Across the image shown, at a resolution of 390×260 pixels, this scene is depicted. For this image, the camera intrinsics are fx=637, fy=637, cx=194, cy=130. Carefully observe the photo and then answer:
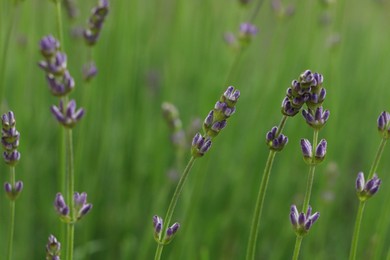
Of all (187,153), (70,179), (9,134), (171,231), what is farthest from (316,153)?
(187,153)

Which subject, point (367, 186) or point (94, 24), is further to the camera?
point (94, 24)

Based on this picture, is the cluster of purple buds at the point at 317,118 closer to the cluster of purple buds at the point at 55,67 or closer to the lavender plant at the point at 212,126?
the lavender plant at the point at 212,126

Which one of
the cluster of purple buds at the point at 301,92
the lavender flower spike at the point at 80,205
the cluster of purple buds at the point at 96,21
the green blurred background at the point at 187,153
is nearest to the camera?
the cluster of purple buds at the point at 301,92

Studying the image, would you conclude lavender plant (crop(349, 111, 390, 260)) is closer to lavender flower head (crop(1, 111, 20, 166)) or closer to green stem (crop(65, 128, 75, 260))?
green stem (crop(65, 128, 75, 260))

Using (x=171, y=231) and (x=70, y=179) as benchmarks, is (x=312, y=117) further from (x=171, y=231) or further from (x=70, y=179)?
(x=70, y=179)

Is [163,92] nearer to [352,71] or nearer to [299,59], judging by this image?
[299,59]

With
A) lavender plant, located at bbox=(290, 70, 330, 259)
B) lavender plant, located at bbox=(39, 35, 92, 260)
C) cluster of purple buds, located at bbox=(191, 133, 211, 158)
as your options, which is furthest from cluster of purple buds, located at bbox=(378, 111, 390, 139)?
lavender plant, located at bbox=(39, 35, 92, 260)

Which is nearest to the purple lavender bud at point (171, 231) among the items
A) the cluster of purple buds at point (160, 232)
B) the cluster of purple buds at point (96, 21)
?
the cluster of purple buds at point (160, 232)
